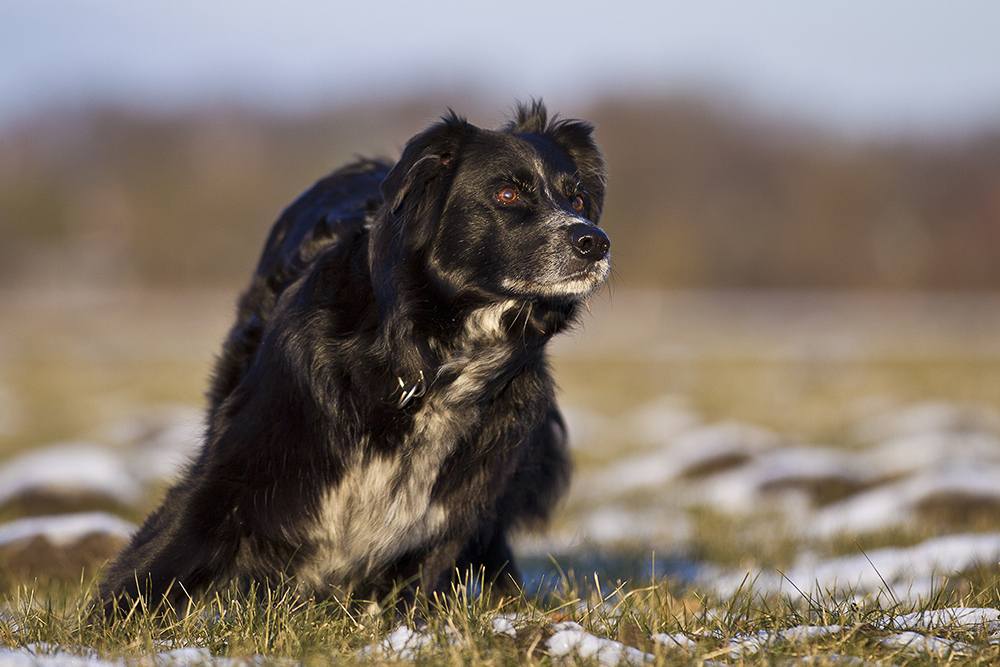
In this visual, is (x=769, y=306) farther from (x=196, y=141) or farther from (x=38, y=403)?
(x=196, y=141)

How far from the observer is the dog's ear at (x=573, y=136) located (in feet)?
12.9

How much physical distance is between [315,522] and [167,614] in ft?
1.86

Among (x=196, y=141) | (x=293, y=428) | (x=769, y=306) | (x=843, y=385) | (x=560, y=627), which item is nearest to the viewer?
(x=560, y=627)

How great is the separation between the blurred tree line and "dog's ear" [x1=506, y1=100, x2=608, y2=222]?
38.1m

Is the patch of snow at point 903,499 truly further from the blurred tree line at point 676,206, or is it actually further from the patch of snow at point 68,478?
the blurred tree line at point 676,206

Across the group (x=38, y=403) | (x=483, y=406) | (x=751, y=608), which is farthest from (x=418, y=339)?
(x=38, y=403)

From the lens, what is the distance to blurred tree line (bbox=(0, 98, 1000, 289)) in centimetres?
5003

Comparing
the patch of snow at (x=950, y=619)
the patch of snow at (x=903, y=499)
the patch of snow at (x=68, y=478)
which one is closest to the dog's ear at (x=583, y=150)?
the patch of snow at (x=950, y=619)

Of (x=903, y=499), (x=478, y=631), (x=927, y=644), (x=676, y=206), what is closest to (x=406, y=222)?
(x=478, y=631)

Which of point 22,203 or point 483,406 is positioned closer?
point 483,406

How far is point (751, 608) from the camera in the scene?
349 cm

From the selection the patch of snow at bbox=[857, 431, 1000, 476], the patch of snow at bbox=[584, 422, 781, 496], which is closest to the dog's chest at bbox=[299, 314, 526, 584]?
the patch of snow at bbox=[584, 422, 781, 496]

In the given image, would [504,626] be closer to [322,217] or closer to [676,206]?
[322,217]

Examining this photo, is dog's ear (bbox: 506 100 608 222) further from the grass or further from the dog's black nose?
the grass
